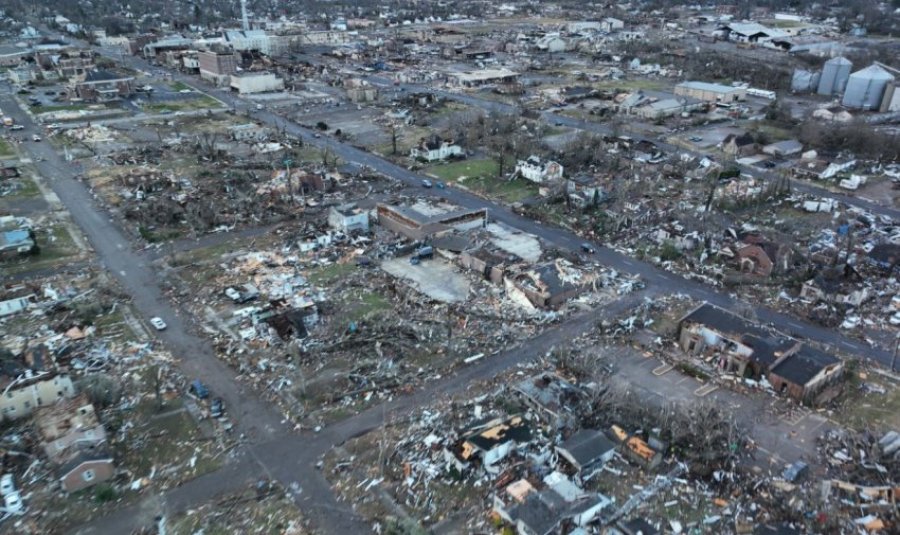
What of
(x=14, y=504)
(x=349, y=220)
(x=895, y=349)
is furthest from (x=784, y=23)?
(x=14, y=504)

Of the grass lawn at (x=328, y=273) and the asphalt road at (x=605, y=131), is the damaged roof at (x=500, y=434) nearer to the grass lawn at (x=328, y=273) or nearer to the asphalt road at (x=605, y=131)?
the grass lawn at (x=328, y=273)

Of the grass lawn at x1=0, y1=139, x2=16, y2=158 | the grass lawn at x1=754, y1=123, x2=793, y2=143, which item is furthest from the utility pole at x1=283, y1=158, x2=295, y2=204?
the grass lawn at x1=754, y1=123, x2=793, y2=143

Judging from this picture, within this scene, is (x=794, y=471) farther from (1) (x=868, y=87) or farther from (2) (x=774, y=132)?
(1) (x=868, y=87)

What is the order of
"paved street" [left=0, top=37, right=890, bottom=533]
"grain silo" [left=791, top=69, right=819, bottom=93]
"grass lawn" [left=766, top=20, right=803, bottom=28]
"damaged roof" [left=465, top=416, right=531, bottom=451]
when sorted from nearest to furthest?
"paved street" [left=0, top=37, right=890, bottom=533]
"damaged roof" [left=465, top=416, right=531, bottom=451]
"grain silo" [left=791, top=69, right=819, bottom=93]
"grass lawn" [left=766, top=20, right=803, bottom=28]

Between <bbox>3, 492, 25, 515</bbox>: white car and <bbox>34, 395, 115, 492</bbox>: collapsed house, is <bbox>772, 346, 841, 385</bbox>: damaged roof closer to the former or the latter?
<bbox>34, 395, 115, 492</bbox>: collapsed house

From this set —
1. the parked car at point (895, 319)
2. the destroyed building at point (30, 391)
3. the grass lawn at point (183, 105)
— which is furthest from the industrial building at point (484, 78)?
the destroyed building at point (30, 391)

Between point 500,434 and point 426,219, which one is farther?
point 426,219
